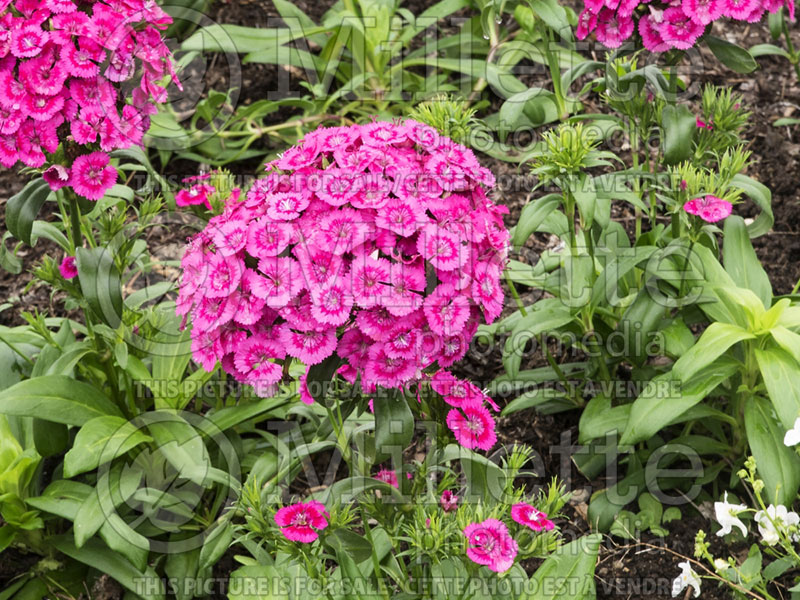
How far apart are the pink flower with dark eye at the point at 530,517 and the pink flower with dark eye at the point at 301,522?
0.46 metres

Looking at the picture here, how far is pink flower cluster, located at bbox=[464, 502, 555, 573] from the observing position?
228 cm

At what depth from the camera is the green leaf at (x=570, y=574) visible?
281 cm

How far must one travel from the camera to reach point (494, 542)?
232 centimetres

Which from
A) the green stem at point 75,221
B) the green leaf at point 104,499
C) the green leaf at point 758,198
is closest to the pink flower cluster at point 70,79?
the green stem at point 75,221

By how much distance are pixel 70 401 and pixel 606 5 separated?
6.74 feet

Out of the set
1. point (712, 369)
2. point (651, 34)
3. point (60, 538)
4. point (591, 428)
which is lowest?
point (60, 538)

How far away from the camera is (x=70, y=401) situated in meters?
3.16

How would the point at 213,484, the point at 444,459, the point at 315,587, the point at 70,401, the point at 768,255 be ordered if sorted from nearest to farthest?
the point at 315,587 < the point at 444,459 < the point at 70,401 < the point at 213,484 < the point at 768,255

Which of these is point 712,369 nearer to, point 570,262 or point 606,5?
point 570,262

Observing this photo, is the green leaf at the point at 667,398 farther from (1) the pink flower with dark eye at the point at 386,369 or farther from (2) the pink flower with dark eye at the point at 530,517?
(1) the pink flower with dark eye at the point at 386,369

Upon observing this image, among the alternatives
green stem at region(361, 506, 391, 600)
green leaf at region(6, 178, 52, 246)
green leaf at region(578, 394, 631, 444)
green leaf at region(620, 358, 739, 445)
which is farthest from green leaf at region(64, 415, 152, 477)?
green leaf at region(620, 358, 739, 445)

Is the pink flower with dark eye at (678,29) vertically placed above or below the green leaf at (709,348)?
above

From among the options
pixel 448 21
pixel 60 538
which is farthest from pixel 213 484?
pixel 448 21

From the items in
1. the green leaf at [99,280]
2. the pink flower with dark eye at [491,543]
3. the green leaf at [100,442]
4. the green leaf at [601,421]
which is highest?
the green leaf at [99,280]
